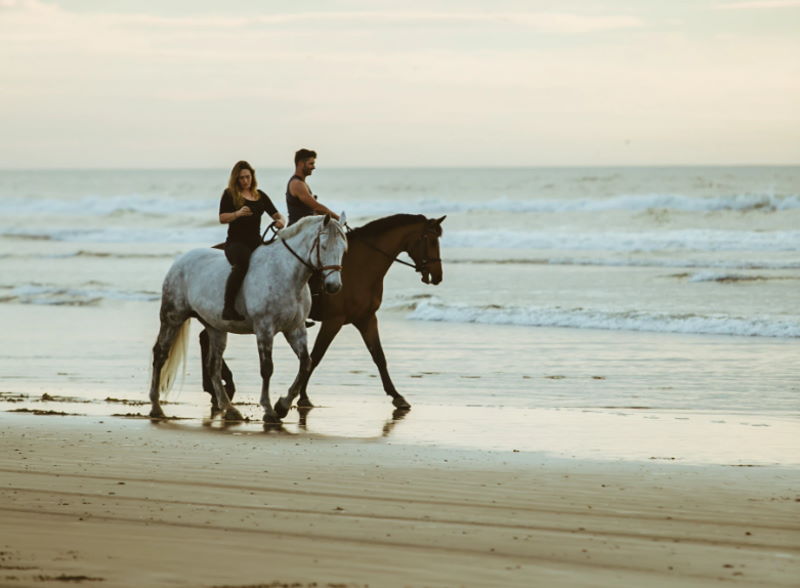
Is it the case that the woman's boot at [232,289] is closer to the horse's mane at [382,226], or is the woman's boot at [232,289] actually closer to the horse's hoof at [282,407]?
the horse's hoof at [282,407]

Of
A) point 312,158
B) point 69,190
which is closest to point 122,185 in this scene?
point 69,190

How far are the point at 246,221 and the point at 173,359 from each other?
153cm

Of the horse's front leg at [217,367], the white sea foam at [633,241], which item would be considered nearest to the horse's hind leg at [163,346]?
the horse's front leg at [217,367]

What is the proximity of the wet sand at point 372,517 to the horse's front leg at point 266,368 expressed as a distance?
105 centimetres

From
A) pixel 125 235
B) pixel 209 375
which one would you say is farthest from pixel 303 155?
pixel 125 235

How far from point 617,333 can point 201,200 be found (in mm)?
55592

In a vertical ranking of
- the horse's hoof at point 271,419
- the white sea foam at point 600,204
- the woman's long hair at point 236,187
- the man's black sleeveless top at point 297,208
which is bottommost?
the horse's hoof at point 271,419

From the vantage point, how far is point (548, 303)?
20.2 metres

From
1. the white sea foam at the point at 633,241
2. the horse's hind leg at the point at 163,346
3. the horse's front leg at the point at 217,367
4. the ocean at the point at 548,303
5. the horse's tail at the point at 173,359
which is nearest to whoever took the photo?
the horse's front leg at the point at 217,367

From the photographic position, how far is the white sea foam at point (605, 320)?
16.0 metres

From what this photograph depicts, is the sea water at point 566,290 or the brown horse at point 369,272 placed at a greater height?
the brown horse at point 369,272

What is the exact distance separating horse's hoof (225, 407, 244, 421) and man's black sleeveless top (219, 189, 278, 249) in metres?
1.34

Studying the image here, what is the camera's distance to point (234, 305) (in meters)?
9.27

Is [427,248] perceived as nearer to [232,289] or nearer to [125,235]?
[232,289]
